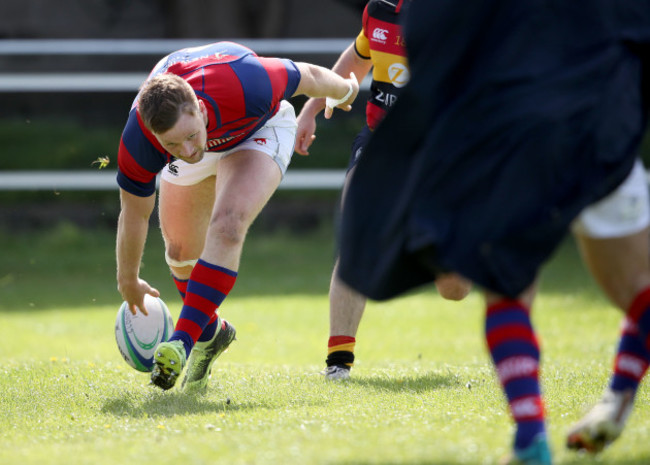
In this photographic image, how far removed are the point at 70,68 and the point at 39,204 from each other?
2.41 metres

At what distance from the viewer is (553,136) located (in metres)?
2.60

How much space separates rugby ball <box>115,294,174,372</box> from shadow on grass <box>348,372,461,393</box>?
1.10m

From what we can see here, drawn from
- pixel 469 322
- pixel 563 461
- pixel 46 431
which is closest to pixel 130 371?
pixel 46 431

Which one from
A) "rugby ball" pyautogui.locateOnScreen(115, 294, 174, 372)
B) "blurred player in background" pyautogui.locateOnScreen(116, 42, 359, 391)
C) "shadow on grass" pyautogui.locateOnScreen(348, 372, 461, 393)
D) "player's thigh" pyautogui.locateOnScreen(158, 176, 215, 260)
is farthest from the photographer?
"player's thigh" pyautogui.locateOnScreen(158, 176, 215, 260)

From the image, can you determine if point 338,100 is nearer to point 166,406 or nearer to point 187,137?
point 187,137

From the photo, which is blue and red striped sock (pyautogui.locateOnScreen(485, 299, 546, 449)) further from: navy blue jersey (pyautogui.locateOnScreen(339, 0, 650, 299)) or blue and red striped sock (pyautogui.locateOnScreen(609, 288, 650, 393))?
blue and red striped sock (pyautogui.locateOnScreen(609, 288, 650, 393))

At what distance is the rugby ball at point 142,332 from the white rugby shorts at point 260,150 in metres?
0.73

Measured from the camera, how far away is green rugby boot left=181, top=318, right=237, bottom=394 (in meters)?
4.78

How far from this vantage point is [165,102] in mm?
4000

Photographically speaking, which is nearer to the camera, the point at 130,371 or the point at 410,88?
the point at 410,88

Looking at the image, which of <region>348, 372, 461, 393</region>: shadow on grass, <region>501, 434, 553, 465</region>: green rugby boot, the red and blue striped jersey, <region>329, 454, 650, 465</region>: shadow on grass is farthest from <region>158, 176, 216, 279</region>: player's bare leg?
<region>501, 434, 553, 465</region>: green rugby boot

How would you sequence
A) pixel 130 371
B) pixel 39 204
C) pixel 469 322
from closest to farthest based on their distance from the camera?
pixel 130 371 → pixel 469 322 → pixel 39 204

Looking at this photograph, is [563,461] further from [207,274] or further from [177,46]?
[177,46]

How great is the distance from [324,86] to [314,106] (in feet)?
2.41
